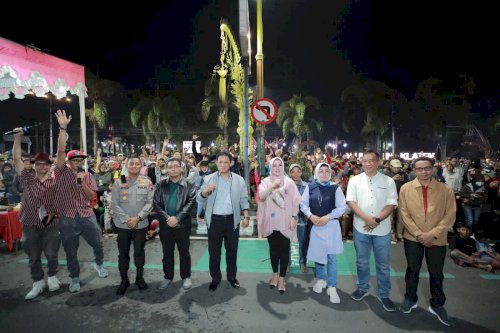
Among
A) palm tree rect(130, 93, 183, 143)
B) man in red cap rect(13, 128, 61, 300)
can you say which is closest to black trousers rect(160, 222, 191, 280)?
man in red cap rect(13, 128, 61, 300)

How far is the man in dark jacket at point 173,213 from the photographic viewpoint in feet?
14.8

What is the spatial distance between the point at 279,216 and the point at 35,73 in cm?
605

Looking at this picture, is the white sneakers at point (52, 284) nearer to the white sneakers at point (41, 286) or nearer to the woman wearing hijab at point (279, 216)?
the white sneakers at point (41, 286)

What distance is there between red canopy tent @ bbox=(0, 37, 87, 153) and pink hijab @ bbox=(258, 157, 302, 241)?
170 inches

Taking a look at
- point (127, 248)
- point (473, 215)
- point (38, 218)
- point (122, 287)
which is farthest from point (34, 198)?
point (473, 215)

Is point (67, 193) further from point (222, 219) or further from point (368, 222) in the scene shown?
point (368, 222)

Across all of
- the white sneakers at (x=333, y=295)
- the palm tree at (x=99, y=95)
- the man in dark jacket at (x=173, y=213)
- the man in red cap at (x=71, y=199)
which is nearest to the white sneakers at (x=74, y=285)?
the man in red cap at (x=71, y=199)

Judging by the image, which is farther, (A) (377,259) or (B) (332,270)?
(B) (332,270)

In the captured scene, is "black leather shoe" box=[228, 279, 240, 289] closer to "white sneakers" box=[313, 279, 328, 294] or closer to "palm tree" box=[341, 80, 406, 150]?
"white sneakers" box=[313, 279, 328, 294]

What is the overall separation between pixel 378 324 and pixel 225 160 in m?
2.81

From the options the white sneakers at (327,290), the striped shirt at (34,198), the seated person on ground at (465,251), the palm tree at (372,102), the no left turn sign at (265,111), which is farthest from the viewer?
the palm tree at (372,102)

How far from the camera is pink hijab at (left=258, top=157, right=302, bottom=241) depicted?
4438mm

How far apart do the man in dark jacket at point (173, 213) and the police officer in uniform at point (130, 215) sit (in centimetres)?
21

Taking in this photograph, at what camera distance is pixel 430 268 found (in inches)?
150
